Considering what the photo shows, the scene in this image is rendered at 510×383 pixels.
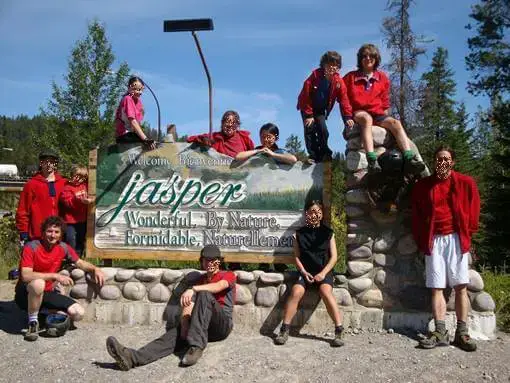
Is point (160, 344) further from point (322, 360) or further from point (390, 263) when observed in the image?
point (390, 263)

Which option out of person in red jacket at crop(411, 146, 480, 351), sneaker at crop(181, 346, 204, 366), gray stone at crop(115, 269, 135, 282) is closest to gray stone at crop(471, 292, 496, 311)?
person in red jacket at crop(411, 146, 480, 351)

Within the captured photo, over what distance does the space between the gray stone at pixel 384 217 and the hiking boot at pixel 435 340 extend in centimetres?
119

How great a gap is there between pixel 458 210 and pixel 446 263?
0.53 metres

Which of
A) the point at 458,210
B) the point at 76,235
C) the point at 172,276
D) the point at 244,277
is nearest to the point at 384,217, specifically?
the point at 458,210

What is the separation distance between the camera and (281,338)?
518 centimetres

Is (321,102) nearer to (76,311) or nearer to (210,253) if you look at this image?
(210,253)

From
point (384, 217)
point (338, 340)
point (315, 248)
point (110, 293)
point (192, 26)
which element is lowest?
point (338, 340)

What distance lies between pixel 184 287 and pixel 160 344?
996mm

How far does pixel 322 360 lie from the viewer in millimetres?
4719

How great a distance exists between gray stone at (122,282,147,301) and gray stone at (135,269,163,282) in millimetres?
75

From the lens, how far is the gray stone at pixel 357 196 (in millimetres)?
5510

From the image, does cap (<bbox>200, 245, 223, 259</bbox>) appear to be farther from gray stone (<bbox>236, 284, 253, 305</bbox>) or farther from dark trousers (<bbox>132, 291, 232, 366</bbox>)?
gray stone (<bbox>236, 284, 253, 305</bbox>)

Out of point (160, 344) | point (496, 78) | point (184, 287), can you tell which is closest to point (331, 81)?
point (184, 287)

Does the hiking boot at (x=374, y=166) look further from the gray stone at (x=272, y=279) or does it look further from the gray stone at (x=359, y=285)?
the gray stone at (x=272, y=279)
